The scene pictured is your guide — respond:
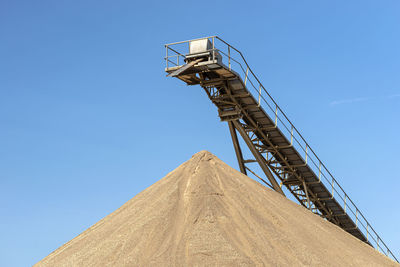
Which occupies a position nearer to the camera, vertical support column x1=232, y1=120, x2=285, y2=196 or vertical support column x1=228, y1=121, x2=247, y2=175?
vertical support column x1=232, y1=120, x2=285, y2=196

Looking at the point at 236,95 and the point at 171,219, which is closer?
the point at 171,219

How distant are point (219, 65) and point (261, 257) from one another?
992 centimetres

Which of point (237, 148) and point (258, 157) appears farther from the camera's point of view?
point (258, 157)

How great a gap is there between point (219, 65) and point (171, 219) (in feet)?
28.0

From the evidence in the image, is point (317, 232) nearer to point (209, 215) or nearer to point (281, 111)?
point (209, 215)

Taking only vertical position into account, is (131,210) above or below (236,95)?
below

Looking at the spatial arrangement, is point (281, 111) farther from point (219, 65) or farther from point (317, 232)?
point (317, 232)

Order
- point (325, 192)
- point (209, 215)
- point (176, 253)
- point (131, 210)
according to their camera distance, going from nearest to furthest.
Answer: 1. point (176, 253)
2. point (209, 215)
3. point (131, 210)
4. point (325, 192)

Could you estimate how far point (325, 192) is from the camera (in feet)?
99.9

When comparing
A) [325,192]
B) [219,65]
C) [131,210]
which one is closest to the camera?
[131,210]

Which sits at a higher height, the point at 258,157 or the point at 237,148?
the point at 237,148

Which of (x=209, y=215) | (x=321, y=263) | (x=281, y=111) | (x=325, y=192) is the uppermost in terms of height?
(x=281, y=111)

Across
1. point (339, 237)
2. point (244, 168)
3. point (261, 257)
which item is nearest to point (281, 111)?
point (244, 168)

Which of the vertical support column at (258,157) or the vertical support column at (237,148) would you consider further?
the vertical support column at (237,148)
